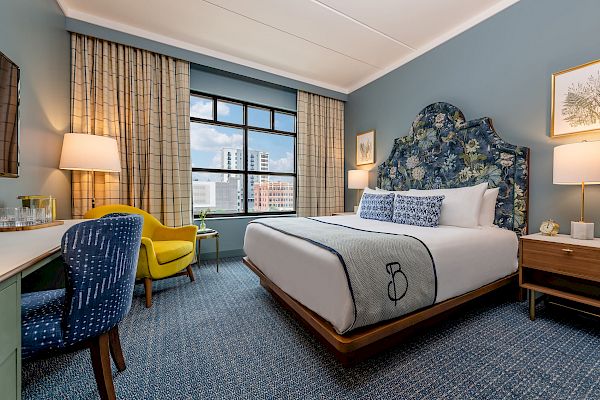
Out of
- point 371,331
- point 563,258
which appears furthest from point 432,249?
point 563,258

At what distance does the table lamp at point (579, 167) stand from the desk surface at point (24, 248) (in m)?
3.18

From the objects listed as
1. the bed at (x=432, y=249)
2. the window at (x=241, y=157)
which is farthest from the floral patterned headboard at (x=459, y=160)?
the window at (x=241, y=157)

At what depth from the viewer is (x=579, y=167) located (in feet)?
5.94

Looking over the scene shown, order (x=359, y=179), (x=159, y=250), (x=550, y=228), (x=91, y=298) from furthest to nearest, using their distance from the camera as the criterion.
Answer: (x=359, y=179), (x=159, y=250), (x=550, y=228), (x=91, y=298)

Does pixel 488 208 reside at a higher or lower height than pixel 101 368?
higher

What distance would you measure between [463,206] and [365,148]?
2149mm

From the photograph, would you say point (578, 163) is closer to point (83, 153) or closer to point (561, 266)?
point (561, 266)

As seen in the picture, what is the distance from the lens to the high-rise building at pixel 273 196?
4.39 metres

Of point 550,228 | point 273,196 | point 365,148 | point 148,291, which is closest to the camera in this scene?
point 550,228

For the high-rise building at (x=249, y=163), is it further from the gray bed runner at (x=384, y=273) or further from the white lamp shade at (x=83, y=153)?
the gray bed runner at (x=384, y=273)

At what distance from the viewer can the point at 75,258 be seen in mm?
989

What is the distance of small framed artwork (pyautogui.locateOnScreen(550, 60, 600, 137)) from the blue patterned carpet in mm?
1606

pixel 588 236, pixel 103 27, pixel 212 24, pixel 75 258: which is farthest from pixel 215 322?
pixel 103 27

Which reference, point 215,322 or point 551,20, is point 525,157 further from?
point 215,322
